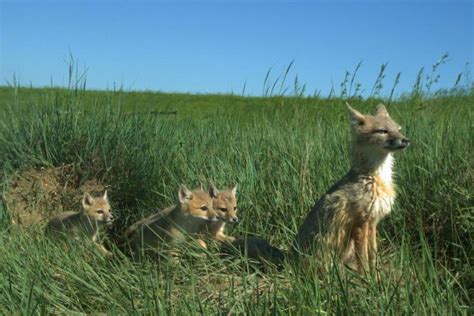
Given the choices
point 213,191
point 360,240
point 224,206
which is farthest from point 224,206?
point 360,240

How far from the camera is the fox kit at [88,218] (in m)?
7.02

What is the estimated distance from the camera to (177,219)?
22.4ft

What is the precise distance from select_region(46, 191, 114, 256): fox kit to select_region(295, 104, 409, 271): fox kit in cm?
275

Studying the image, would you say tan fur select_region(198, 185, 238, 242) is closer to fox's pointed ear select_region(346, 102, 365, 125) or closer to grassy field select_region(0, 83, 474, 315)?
grassy field select_region(0, 83, 474, 315)

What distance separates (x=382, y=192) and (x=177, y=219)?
8.27 feet

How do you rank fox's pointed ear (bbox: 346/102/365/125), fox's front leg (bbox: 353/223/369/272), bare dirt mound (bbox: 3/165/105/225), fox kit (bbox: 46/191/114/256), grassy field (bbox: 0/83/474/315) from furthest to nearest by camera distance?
1. bare dirt mound (bbox: 3/165/105/225)
2. fox kit (bbox: 46/191/114/256)
3. fox's pointed ear (bbox: 346/102/365/125)
4. fox's front leg (bbox: 353/223/369/272)
5. grassy field (bbox: 0/83/474/315)

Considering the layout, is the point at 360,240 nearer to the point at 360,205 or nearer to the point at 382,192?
the point at 360,205

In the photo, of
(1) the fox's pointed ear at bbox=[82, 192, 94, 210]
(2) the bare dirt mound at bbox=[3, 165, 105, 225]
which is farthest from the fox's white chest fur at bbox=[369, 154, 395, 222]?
(2) the bare dirt mound at bbox=[3, 165, 105, 225]

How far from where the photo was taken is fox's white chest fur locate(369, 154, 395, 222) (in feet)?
16.3

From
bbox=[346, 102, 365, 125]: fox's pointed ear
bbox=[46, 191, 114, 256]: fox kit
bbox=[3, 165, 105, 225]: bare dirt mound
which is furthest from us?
bbox=[3, 165, 105, 225]: bare dirt mound

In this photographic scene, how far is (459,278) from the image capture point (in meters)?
4.80

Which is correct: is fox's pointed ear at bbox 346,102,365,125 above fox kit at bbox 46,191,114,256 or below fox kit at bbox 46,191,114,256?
above

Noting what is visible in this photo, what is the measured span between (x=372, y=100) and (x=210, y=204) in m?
3.05

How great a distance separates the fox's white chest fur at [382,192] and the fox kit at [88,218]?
3143mm
